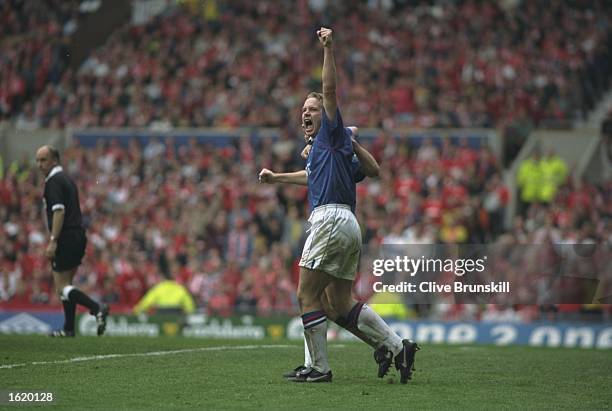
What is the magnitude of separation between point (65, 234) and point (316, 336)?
526 centimetres

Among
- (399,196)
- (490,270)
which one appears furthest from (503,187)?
(490,270)

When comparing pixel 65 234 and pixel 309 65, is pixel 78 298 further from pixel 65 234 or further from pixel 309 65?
pixel 309 65

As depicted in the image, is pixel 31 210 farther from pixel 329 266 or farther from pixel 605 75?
pixel 329 266

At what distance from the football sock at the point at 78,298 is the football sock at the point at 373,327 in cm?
505

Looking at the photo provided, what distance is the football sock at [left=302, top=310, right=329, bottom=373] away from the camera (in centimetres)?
894

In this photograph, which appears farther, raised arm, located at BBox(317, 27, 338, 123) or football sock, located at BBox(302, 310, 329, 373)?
football sock, located at BBox(302, 310, 329, 373)

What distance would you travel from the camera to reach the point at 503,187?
22094 mm

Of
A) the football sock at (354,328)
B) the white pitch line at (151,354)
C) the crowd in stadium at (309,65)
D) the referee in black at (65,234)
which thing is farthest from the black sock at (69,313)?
the crowd in stadium at (309,65)

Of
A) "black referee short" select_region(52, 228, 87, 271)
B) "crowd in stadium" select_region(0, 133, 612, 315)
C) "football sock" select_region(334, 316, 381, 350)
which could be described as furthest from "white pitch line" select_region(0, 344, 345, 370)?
"crowd in stadium" select_region(0, 133, 612, 315)

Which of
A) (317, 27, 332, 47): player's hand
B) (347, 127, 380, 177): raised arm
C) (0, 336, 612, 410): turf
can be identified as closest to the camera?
(0, 336, 612, 410): turf

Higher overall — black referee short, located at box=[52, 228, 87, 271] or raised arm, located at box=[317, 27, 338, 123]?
raised arm, located at box=[317, 27, 338, 123]

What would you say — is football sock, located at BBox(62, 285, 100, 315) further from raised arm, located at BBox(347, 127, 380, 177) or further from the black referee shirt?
raised arm, located at BBox(347, 127, 380, 177)

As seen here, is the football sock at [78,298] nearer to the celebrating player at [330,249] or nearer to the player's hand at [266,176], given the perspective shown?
the celebrating player at [330,249]

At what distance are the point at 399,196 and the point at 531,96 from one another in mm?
4738
